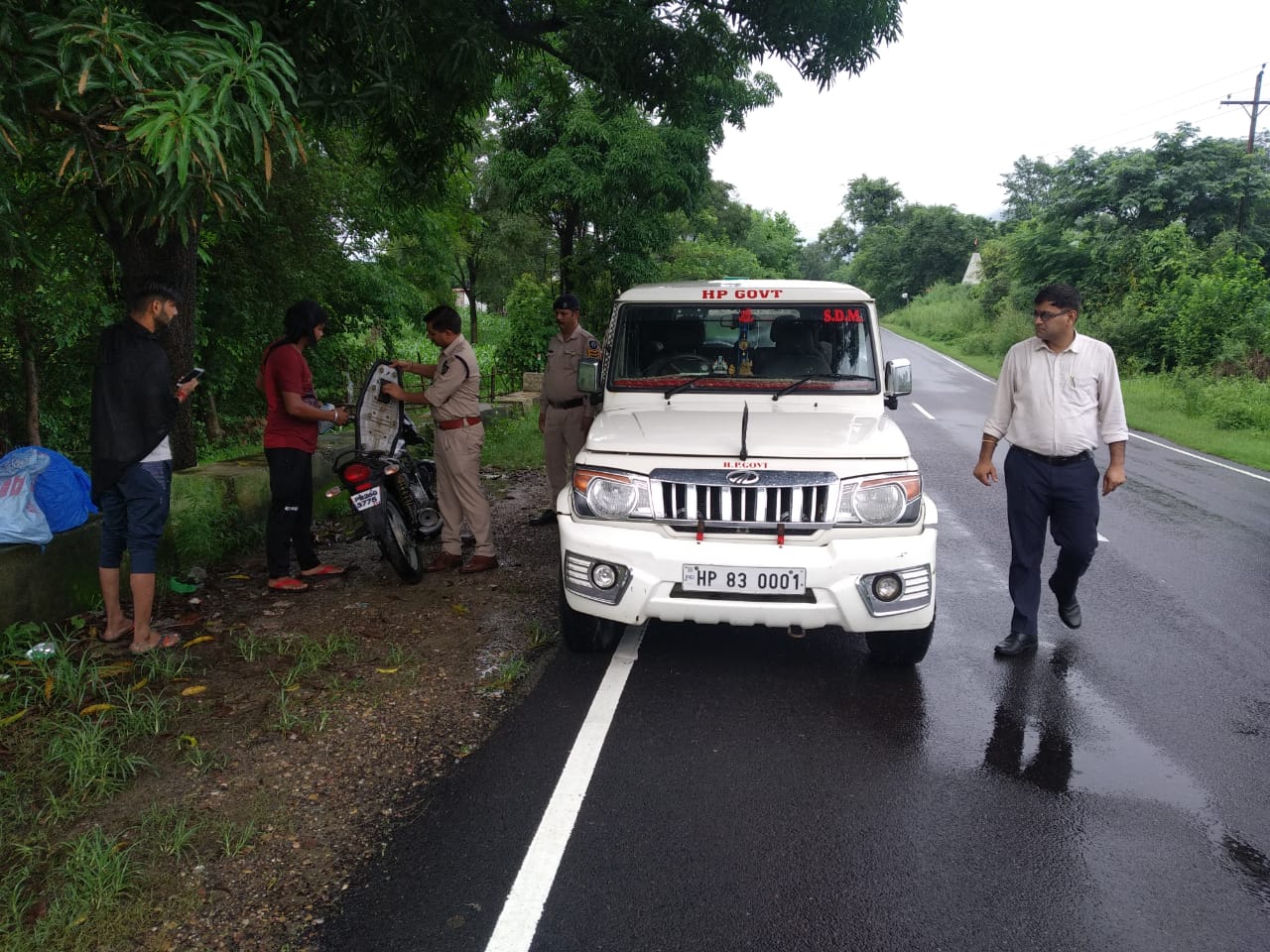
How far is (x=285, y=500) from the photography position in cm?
575

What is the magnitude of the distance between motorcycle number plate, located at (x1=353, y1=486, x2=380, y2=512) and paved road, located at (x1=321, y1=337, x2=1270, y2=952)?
69.2 inches

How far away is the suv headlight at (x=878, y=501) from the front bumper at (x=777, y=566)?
0.08 m

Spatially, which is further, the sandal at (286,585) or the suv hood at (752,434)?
the sandal at (286,585)

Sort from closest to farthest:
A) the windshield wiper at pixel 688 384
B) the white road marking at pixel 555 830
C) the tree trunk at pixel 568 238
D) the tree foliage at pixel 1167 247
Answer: the white road marking at pixel 555 830, the windshield wiper at pixel 688 384, the tree trunk at pixel 568 238, the tree foliage at pixel 1167 247

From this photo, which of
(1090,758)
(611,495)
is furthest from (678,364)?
(1090,758)

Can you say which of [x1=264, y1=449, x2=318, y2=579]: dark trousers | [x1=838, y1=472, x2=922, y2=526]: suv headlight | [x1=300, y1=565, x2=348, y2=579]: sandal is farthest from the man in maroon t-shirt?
[x1=838, y1=472, x2=922, y2=526]: suv headlight

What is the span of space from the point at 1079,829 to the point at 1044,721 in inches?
37.8

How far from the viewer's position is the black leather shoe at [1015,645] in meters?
4.95

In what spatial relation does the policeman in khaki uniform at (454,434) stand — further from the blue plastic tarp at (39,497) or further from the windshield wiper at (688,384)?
the blue plastic tarp at (39,497)

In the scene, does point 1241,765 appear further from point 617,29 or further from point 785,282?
point 617,29

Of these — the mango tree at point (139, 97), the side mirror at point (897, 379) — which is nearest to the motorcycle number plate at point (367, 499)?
the mango tree at point (139, 97)

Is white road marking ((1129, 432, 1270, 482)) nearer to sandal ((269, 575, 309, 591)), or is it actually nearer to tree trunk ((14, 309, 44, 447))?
sandal ((269, 575, 309, 591))

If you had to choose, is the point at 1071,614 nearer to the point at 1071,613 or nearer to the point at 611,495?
the point at 1071,613

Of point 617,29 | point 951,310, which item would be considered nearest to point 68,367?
point 617,29
